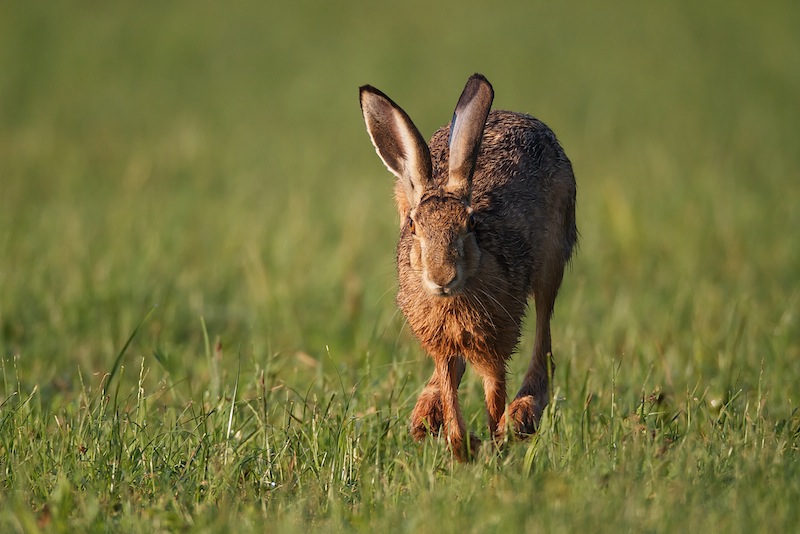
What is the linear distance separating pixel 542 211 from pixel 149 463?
231cm

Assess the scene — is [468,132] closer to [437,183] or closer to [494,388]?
[437,183]

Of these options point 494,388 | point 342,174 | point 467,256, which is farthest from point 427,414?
point 342,174

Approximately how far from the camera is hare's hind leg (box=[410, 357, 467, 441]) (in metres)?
5.42

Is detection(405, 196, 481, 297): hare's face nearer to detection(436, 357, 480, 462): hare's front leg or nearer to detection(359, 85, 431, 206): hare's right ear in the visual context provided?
detection(359, 85, 431, 206): hare's right ear

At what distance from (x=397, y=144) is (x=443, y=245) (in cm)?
69

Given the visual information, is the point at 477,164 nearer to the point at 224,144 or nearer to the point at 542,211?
the point at 542,211

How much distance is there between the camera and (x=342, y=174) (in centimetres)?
1457

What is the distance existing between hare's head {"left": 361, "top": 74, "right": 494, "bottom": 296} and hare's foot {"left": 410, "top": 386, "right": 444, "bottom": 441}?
71 cm

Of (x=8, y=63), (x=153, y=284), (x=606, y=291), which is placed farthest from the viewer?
(x=8, y=63)

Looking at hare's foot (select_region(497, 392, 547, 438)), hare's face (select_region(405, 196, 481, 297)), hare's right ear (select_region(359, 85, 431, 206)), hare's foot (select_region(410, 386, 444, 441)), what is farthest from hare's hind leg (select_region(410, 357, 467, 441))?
hare's right ear (select_region(359, 85, 431, 206))

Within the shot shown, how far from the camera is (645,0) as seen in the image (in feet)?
82.3

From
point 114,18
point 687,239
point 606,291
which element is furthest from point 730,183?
point 114,18

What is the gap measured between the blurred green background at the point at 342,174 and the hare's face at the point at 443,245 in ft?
2.71

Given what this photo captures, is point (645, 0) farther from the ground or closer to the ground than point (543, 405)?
farther from the ground
